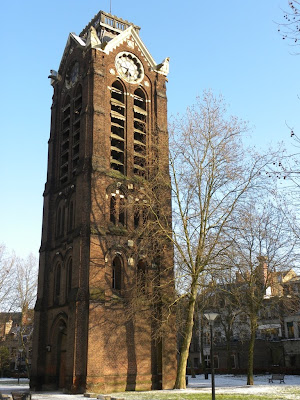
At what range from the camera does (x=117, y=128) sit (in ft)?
118

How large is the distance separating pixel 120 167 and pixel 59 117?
28.4 ft

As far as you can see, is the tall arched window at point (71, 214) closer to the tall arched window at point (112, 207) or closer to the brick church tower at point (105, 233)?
the brick church tower at point (105, 233)

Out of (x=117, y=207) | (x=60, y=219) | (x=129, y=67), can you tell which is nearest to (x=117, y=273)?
(x=117, y=207)

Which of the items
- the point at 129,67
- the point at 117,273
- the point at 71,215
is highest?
the point at 129,67

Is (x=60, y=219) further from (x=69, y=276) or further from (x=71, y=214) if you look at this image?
(x=69, y=276)

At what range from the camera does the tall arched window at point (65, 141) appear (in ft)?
120

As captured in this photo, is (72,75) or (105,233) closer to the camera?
(105,233)

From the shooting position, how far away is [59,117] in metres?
39.5

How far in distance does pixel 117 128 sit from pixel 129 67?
18.9 feet

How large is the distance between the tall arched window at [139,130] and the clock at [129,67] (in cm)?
115

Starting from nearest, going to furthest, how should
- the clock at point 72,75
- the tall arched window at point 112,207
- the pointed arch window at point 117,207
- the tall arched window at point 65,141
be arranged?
the pointed arch window at point 117,207 < the tall arched window at point 112,207 < the tall arched window at point 65,141 < the clock at point 72,75

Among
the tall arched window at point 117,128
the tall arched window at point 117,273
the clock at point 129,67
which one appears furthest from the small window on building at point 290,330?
the clock at point 129,67

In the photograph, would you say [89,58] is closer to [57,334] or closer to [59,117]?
[59,117]

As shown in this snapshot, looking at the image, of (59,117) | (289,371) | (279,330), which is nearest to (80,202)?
(59,117)
